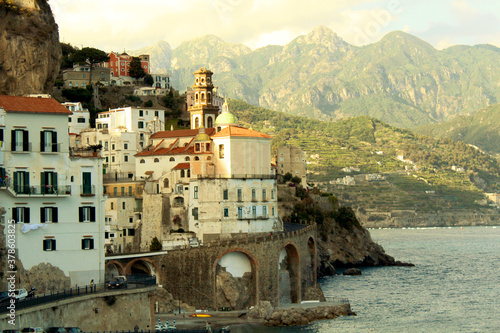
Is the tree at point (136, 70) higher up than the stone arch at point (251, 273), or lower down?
higher up

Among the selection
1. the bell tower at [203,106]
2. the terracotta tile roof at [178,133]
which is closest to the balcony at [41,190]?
the terracotta tile roof at [178,133]

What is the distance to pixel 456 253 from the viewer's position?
596 feet

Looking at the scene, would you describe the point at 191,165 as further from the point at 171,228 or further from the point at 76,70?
the point at 76,70

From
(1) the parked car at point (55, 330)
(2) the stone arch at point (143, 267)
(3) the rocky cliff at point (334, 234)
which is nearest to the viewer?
(1) the parked car at point (55, 330)

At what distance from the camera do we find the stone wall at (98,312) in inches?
1750

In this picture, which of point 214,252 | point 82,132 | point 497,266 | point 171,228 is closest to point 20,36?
point 82,132

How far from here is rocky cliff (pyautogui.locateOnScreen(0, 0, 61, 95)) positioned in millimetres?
107000

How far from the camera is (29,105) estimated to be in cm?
5553

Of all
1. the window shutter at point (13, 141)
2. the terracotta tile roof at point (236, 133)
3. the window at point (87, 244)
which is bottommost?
the window at point (87, 244)

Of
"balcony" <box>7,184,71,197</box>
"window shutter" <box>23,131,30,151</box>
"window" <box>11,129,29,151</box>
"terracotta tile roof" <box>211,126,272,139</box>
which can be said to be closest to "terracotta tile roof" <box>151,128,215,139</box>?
"terracotta tile roof" <box>211,126,272,139</box>

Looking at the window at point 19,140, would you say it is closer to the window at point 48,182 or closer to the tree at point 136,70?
the window at point 48,182

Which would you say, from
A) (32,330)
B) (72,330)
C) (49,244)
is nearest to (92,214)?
(49,244)

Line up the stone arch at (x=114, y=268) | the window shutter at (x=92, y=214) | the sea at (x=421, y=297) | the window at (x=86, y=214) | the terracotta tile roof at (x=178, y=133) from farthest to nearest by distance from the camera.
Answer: the terracotta tile roof at (x=178, y=133) → the sea at (x=421, y=297) → the stone arch at (x=114, y=268) → the window shutter at (x=92, y=214) → the window at (x=86, y=214)

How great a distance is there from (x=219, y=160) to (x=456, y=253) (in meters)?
105
